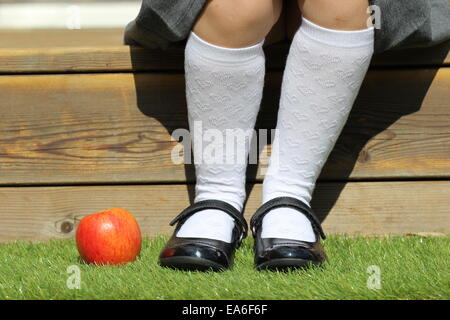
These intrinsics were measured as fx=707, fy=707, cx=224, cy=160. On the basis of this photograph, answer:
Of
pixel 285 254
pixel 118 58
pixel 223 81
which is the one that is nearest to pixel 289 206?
pixel 285 254

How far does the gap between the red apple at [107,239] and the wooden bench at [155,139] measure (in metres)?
0.21

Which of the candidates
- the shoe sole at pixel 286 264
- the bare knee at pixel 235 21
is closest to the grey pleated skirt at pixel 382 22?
the bare knee at pixel 235 21

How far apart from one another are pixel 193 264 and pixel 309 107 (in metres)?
0.36

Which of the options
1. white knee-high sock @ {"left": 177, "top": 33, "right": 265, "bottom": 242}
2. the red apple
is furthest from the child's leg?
the red apple

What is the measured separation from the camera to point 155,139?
155 centimetres

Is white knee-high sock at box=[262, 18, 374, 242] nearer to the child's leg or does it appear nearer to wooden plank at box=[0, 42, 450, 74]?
the child's leg

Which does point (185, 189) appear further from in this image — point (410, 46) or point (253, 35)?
point (410, 46)

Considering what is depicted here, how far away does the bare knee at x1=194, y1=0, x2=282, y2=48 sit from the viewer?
1.26 metres

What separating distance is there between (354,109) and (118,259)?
1.98 feet

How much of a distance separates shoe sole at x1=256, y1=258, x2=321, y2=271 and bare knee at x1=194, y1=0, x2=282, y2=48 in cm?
40

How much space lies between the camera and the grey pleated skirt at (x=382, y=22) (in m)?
1.29

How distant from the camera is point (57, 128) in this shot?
61.2 inches

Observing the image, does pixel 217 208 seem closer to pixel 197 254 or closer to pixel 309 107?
pixel 197 254

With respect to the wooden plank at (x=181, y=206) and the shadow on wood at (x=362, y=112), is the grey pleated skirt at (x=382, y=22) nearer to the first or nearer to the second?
the shadow on wood at (x=362, y=112)
